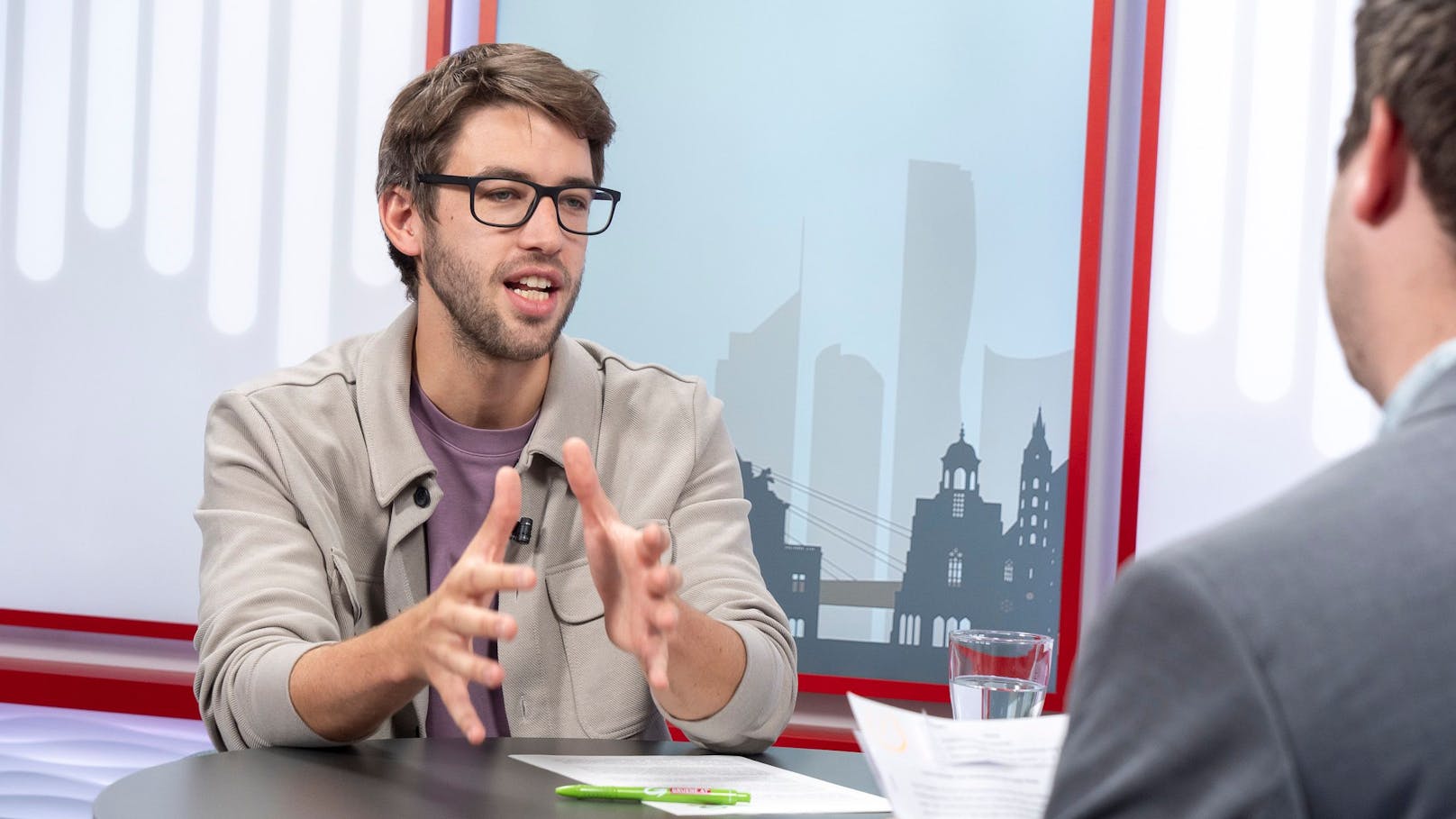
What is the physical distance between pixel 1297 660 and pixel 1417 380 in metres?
0.18

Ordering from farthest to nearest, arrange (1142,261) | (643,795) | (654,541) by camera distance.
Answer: (1142,261) < (654,541) < (643,795)

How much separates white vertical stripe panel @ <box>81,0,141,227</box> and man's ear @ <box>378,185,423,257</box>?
910mm

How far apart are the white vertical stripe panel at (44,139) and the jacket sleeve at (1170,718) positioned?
271 centimetres

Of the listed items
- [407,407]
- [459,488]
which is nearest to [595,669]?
[459,488]

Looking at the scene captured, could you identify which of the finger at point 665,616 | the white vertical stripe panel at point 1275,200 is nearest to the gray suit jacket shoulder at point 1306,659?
the finger at point 665,616

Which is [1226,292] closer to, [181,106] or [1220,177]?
[1220,177]

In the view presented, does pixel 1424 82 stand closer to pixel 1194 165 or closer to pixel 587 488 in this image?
pixel 587 488

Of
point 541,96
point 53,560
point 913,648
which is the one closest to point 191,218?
point 53,560

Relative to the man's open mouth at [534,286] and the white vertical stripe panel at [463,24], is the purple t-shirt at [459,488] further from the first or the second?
the white vertical stripe panel at [463,24]

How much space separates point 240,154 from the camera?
8.98 feet

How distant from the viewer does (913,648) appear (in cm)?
258

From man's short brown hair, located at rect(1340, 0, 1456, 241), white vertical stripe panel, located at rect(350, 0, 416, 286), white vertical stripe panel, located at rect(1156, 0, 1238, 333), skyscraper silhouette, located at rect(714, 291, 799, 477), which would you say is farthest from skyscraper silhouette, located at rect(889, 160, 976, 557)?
man's short brown hair, located at rect(1340, 0, 1456, 241)

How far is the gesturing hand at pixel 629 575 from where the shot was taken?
1342mm

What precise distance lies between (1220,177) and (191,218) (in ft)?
6.72
